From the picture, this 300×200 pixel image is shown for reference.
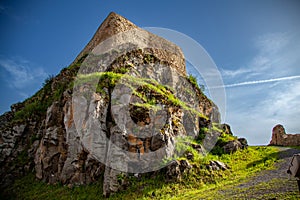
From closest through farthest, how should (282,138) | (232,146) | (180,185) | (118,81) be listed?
(180,185)
(118,81)
(232,146)
(282,138)

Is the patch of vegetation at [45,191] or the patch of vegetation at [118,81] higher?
the patch of vegetation at [118,81]

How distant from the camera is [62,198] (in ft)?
40.6

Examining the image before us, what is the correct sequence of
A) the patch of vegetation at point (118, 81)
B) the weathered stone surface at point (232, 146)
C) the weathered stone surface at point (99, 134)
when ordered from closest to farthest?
the weathered stone surface at point (99, 134) < the patch of vegetation at point (118, 81) < the weathered stone surface at point (232, 146)

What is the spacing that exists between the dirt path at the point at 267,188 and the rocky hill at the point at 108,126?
3.15 m

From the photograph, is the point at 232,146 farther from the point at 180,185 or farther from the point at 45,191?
the point at 45,191

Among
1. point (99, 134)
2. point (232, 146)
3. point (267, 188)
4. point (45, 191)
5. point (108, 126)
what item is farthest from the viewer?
point (232, 146)

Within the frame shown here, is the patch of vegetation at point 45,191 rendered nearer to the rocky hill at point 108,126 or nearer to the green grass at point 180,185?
the green grass at point 180,185

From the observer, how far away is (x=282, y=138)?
24625 millimetres

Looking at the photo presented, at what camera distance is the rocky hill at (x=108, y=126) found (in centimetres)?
1268

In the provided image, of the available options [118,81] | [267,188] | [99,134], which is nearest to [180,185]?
[267,188]

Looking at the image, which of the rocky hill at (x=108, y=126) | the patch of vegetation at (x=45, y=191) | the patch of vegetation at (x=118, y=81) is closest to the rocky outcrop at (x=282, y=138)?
the rocky hill at (x=108, y=126)

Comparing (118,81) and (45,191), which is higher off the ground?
(118,81)

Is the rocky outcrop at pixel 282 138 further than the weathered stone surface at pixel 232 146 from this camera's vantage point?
Yes

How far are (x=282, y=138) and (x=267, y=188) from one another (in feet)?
58.7
